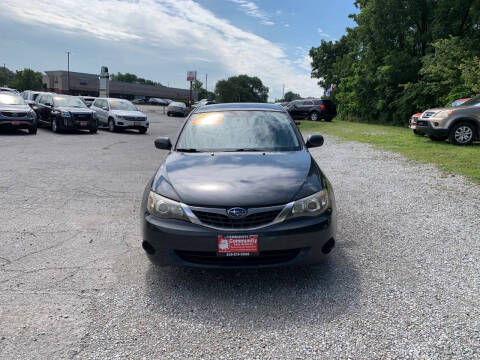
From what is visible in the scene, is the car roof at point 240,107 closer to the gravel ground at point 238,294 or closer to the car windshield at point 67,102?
the gravel ground at point 238,294

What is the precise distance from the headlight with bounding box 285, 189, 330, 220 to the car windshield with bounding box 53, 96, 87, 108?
56.3 feet

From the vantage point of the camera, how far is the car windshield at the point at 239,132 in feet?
13.9

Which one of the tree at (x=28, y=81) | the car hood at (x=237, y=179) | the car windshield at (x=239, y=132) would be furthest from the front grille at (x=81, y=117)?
the tree at (x=28, y=81)

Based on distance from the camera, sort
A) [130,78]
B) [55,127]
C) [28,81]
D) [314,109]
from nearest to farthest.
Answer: [55,127], [314,109], [28,81], [130,78]

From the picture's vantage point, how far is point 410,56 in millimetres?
27719

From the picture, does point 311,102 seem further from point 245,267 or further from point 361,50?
point 245,267

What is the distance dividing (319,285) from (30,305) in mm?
2347

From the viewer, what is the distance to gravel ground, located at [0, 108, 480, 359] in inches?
97.6

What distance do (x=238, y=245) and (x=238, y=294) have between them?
495 millimetres


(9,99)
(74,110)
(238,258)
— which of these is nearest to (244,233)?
(238,258)

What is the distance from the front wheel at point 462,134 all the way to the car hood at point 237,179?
10347 mm

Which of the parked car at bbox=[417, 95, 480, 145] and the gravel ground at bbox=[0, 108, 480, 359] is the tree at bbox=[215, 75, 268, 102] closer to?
the parked car at bbox=[417, 95, 480, 145]

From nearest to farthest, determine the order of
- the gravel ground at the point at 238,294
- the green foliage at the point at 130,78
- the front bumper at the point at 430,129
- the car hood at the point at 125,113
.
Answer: the gravel ground at the point at 238,294
the front bumper at the point at 430,129
the car hood at the point at 125,113
the green foliage at the point at 130,78

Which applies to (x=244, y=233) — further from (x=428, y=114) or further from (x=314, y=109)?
(x=314, y=109)
